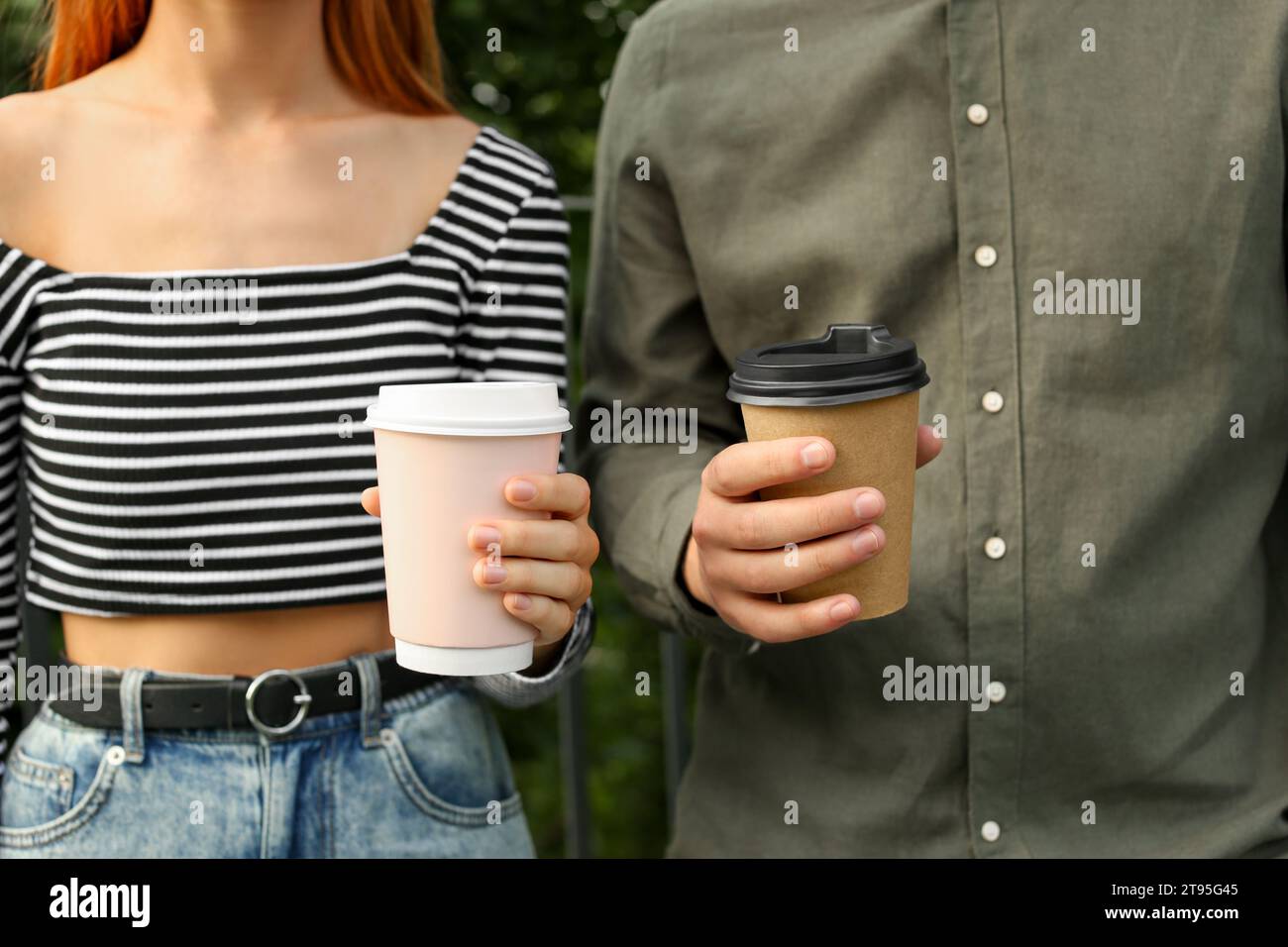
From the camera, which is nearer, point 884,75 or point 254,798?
point 254,798

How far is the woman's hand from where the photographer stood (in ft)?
4.16

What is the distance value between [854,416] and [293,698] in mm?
742

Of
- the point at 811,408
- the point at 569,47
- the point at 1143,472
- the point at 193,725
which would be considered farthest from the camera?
the point at 569,47

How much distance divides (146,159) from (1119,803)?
146cm

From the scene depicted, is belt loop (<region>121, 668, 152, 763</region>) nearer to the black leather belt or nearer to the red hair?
the black leather belt

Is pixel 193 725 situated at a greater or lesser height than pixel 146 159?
lesser

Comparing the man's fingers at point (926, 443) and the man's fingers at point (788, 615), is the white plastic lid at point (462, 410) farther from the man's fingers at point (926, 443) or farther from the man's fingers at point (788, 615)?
the man's fingers at point (926, 443)

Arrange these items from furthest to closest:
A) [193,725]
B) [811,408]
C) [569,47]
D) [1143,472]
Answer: [569,47]
[1143,472]
[193,725]
[811,408]

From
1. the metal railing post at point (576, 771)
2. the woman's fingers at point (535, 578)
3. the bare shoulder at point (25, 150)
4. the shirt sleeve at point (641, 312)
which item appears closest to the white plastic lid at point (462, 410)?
the woman's fingers at point (535, 578)

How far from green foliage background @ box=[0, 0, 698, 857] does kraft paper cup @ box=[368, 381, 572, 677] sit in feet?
5.41

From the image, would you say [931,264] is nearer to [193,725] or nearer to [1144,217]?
[1144,217]

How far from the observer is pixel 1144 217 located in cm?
161

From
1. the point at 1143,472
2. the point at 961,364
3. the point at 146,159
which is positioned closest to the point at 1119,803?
the point at 1143,472

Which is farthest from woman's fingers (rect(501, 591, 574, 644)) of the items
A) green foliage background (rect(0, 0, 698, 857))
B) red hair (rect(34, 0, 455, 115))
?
green foliage background (rect(0, 0, 698, 857))
